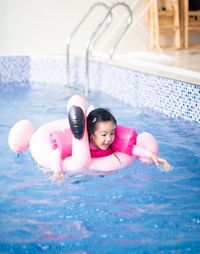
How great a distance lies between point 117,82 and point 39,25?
2768 millimetres

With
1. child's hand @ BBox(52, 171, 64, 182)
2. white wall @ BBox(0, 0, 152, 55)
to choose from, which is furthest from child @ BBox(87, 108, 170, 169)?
white wall @ BBox(0, 0, 152, 55)

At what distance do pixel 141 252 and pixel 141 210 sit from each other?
18.3 inches

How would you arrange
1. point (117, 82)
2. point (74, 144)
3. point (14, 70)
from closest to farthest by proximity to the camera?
point (74, 144) < point (117, 82) < point (14, 70)

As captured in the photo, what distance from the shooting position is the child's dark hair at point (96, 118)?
2.84 metres

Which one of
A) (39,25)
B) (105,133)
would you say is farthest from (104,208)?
(39,25)

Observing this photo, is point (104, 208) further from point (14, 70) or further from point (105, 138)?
point (14, 70)

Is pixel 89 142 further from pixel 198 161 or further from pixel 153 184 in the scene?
pixel 198 161

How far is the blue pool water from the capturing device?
7.00 ft

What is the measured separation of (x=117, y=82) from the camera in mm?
6152

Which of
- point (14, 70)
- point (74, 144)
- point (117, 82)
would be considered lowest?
point (74, 144)

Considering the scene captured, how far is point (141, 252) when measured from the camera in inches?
81.1

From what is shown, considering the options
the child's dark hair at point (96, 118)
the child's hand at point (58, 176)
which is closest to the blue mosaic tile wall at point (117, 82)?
the child's dark hair at point (96, 118)

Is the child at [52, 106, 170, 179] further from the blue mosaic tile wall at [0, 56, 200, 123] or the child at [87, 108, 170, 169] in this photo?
the blue mosaic tile wall at [0, 56, 200, 123]

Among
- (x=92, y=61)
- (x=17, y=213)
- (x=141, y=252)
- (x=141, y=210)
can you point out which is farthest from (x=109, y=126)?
(x=92, y=61)
